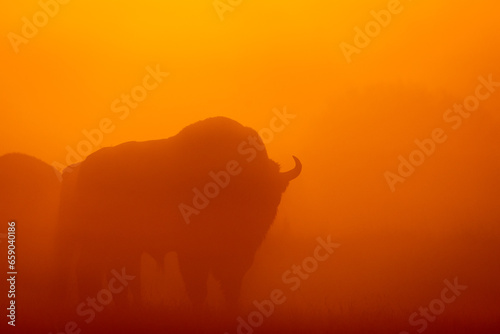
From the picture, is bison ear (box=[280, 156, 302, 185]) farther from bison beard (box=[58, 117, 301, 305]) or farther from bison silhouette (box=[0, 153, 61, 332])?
bison silhouette (box=[0, 153, 61, 332])

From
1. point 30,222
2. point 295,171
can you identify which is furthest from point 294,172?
point 30,222

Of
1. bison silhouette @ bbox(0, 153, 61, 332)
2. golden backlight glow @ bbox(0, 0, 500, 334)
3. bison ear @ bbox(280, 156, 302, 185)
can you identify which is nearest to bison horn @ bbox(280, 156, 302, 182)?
bison ear @ bbox(280, 156, 302, 185)

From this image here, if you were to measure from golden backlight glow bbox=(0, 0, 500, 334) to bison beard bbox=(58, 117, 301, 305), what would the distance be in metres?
0.03

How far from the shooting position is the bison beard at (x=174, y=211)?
2.85 meters

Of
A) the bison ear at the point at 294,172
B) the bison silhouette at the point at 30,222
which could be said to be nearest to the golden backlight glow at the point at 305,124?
the bison silhouette at the point at 30,222

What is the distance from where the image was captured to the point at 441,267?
2887 millimetres

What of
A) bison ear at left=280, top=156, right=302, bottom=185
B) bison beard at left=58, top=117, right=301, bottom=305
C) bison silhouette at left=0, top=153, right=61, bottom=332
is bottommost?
bison silhouette at left=0, top=153, right=61, bottom=332

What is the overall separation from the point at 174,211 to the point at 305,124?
809 mm

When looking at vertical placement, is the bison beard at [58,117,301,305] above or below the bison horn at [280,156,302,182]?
below

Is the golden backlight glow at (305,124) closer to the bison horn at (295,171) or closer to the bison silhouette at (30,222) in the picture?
the bison silhouette at (30,222)

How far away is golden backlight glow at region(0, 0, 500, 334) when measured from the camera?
287 cm

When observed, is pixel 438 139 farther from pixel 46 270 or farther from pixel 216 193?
pixel 46 270

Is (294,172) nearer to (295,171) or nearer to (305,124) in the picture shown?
(295,171)

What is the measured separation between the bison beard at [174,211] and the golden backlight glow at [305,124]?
3cm
